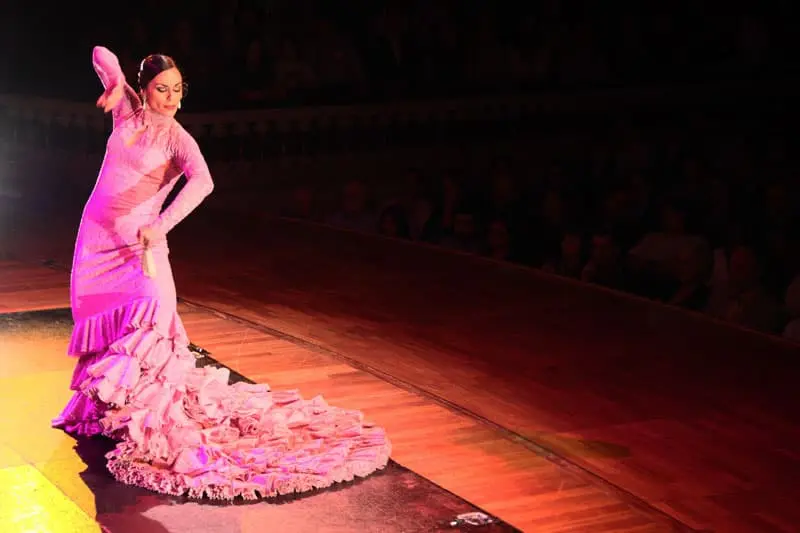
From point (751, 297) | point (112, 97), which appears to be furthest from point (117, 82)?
point (751, 297)

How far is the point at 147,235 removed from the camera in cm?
367

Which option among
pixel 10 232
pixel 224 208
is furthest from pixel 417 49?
pixel 10 232

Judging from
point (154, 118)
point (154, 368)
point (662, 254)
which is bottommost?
point (154, 368)

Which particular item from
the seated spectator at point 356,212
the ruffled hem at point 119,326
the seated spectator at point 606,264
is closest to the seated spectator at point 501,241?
the seated spectator at point 606,264

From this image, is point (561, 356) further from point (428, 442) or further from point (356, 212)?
point (356, 212)

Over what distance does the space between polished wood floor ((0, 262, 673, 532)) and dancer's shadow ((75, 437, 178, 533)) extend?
0.15ft

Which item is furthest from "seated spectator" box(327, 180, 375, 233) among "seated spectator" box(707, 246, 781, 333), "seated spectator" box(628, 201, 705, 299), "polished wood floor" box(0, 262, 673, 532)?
"seated spectator" box(707, 246, 781, 333)

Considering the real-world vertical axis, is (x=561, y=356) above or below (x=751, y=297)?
below

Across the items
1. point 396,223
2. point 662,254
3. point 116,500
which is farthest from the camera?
point 396,223

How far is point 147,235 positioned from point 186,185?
0.59 ft

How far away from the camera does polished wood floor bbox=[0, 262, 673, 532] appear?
3.52 metres

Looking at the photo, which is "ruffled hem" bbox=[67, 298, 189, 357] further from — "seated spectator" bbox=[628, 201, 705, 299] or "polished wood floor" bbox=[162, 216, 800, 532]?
"seated spectator" bbox=[628, 201, 705, 299]

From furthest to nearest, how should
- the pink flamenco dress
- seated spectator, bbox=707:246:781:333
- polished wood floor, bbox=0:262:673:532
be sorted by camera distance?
seated spectator, bbox=707:246:781:333
the pink flamenco dress
polished wood floor, bbox=0:262:673:532

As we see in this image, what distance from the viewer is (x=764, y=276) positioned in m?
5.49
